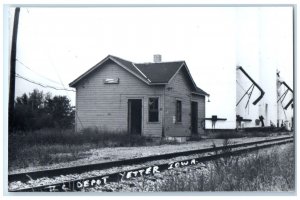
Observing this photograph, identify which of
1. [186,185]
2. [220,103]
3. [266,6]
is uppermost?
[266,6]

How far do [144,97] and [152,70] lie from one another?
74.2 inches

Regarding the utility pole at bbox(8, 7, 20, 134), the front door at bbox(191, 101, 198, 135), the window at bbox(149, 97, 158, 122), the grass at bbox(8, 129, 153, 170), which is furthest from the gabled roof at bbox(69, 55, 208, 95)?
the utility pole at bbox(8, 7, 20, 134)

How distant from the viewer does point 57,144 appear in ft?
32.3

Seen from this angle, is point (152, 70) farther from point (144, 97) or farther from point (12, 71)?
point (12, 71)

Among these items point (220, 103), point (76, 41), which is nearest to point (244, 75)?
point (220, 103)

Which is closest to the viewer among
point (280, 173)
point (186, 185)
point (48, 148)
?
point (186, 185)

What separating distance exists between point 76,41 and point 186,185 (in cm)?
408

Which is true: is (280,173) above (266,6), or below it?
below

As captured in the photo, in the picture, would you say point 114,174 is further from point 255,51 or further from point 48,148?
point 255,51

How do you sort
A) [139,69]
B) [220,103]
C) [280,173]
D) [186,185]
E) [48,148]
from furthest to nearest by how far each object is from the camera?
[139,69] → [220,103] → [48,148] → [280,173] → [186,185]

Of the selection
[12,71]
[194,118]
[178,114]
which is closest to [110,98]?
[178,114]

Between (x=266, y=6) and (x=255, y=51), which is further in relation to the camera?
(x=255, y=51)

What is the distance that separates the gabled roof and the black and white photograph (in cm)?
→ 6

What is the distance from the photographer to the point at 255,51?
11125mm
